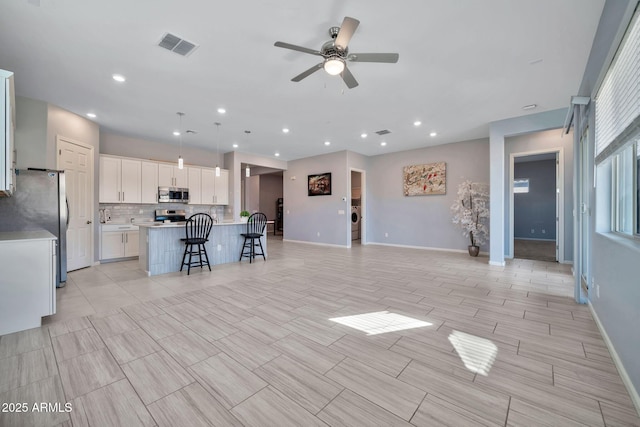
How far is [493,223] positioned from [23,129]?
27.1 feet

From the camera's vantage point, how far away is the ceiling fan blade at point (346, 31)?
7.03 feet

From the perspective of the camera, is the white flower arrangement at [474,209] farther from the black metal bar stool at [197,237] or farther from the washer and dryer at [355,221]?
the black metal bar stool at [197,237]

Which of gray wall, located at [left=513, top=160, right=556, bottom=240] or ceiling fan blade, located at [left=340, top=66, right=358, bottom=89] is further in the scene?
gray wall, located at [left=513, top=160, right=556, bottom=240]

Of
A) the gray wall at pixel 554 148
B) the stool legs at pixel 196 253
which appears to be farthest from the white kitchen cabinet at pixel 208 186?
the gray wall at pixel 554 148

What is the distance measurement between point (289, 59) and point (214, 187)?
532cm

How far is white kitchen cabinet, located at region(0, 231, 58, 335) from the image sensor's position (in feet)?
7.70

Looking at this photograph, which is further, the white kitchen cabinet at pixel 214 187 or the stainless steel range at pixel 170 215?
the white kitchen cabinet at pixel 214 187

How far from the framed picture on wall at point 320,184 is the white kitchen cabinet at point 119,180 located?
4643 millimetres

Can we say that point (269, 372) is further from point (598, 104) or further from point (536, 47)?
point (536, 47)

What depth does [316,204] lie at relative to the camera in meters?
8.45

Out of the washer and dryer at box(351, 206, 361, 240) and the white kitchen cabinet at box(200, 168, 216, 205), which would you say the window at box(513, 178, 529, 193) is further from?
the white kitchen cabinet at box(200, 168, 216, 205)

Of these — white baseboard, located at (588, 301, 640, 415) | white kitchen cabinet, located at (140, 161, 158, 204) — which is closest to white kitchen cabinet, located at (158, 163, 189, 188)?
white kitchen cabinet, located at (140, 161, 158, 204)

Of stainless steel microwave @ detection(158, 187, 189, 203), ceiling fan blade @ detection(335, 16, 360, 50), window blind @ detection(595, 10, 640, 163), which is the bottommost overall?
stainless steel microwave @ detection(158, 187, 189, 203)

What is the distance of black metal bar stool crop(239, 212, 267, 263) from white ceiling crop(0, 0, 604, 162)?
2.04m
